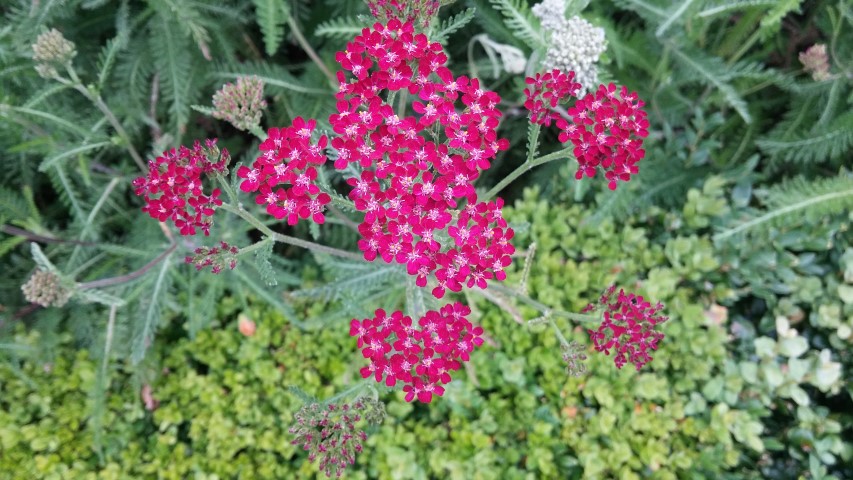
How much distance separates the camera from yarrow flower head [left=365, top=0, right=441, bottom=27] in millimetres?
1182

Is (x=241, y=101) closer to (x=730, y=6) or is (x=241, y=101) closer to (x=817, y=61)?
(x=730, y=6)

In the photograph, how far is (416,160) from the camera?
1110mm

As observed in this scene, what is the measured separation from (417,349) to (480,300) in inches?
31.5

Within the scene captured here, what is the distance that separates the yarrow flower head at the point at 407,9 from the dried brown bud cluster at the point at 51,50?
2.83ft

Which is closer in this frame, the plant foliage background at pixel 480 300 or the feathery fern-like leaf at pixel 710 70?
the plant foliage background at pixel 480 300

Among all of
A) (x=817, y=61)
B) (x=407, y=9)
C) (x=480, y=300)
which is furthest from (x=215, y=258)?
(x=817, y=61)

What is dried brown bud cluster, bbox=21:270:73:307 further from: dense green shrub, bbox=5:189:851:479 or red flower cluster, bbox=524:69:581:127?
red flower cluster, bbox=524:69:581:127

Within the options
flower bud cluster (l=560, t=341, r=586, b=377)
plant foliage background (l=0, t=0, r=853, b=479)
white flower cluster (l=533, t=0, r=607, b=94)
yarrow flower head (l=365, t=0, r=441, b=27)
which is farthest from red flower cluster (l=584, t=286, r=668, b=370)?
yarrow flower head (l=365, t=0, r=441, b=27)

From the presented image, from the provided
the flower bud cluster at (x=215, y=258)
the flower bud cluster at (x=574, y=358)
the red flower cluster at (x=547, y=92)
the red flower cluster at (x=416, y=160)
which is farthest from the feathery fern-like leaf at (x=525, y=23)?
the flower bud cluster at (x=215, y=258)

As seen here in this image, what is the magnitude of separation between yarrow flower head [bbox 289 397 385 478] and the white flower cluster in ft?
3.18

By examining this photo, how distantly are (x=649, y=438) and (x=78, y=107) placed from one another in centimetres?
215

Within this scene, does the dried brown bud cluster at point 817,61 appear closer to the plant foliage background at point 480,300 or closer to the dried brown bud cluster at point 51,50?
the plant foliage background at point 480,300

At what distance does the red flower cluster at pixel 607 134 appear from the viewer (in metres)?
1.17

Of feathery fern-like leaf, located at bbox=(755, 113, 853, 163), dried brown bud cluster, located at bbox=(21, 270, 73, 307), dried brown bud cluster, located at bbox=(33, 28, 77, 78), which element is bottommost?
dried brown bud cluster, located at bbox=(21, 270, 73, 307)
